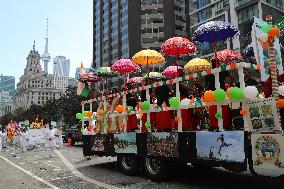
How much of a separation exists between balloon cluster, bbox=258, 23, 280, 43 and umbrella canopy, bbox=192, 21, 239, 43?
7.17 feet

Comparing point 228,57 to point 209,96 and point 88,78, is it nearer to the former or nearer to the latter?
point 209,96

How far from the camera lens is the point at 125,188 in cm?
784

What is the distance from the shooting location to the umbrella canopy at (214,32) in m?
8.26

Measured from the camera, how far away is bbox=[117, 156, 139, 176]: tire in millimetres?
9375

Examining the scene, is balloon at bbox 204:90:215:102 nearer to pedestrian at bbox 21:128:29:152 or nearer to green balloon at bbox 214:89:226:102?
green balloon at bbox 214:89:226:102

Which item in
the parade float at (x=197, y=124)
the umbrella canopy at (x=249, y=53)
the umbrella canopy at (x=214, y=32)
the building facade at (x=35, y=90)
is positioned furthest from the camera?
the building facade at (x=35, y=90)

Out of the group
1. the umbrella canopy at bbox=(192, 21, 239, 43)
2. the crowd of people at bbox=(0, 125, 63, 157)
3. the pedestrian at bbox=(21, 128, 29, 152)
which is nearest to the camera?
the umbrella canopy at bbox=(192, 21, 239, 43)

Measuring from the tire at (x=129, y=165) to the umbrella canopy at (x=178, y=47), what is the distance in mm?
3590

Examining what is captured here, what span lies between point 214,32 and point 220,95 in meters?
2.51

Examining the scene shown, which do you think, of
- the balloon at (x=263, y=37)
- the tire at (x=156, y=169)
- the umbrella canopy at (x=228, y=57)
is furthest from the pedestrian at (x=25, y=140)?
the balloon at (x=263, y=37)

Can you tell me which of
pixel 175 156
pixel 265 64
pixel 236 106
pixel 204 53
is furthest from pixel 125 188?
pixel 204 53

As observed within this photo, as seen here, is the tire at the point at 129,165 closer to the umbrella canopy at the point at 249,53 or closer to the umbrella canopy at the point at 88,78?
the umbrella canopy at the point at 88,78

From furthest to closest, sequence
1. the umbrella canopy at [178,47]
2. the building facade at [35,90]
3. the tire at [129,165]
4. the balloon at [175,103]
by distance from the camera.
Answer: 1. the building facade at [35,90]
2. the umbrella canopy at [178,47]
3. the tire at [129,165]
4. the balloon at [175,103]

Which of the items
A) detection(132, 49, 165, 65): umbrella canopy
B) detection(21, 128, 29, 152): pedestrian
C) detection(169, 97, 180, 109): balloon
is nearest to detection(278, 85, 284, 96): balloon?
detection(169, 97, 180, 109): balloon
